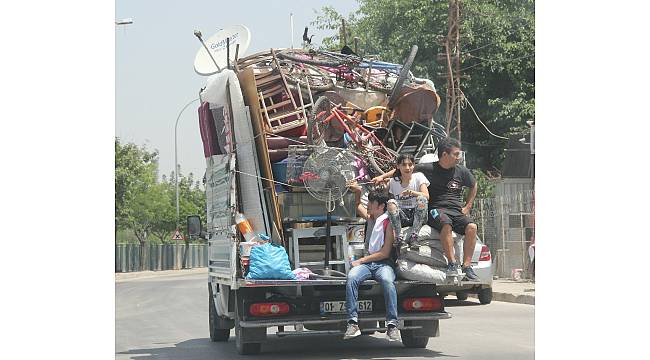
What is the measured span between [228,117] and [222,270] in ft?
5.36

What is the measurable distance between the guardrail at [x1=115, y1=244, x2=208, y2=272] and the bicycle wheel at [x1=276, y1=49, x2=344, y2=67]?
1368 inches

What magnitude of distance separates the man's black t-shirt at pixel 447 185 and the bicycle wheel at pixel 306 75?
159 centimetres

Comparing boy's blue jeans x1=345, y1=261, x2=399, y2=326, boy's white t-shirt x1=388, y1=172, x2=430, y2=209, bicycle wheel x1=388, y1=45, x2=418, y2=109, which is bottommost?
boy's blue jeans x1=345, y1=261, x2=399, y2=326

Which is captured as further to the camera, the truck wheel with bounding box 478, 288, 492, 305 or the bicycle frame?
the truck wheel with bounding box 478, 288, 492, 305

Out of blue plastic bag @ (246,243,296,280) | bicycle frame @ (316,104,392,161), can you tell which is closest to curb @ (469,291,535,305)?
bicycle frame @ (316,104,392,161)

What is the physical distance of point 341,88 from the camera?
1151 centimetres

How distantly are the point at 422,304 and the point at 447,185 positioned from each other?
48.5 inches

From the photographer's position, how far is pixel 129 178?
150ft

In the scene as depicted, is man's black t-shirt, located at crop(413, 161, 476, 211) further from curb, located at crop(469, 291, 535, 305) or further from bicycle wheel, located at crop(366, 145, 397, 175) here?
curb, located at crop(469, 291, 535, 305)

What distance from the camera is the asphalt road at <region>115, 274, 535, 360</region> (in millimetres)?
11211

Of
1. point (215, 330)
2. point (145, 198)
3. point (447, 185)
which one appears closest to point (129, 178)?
point (145, 198)
